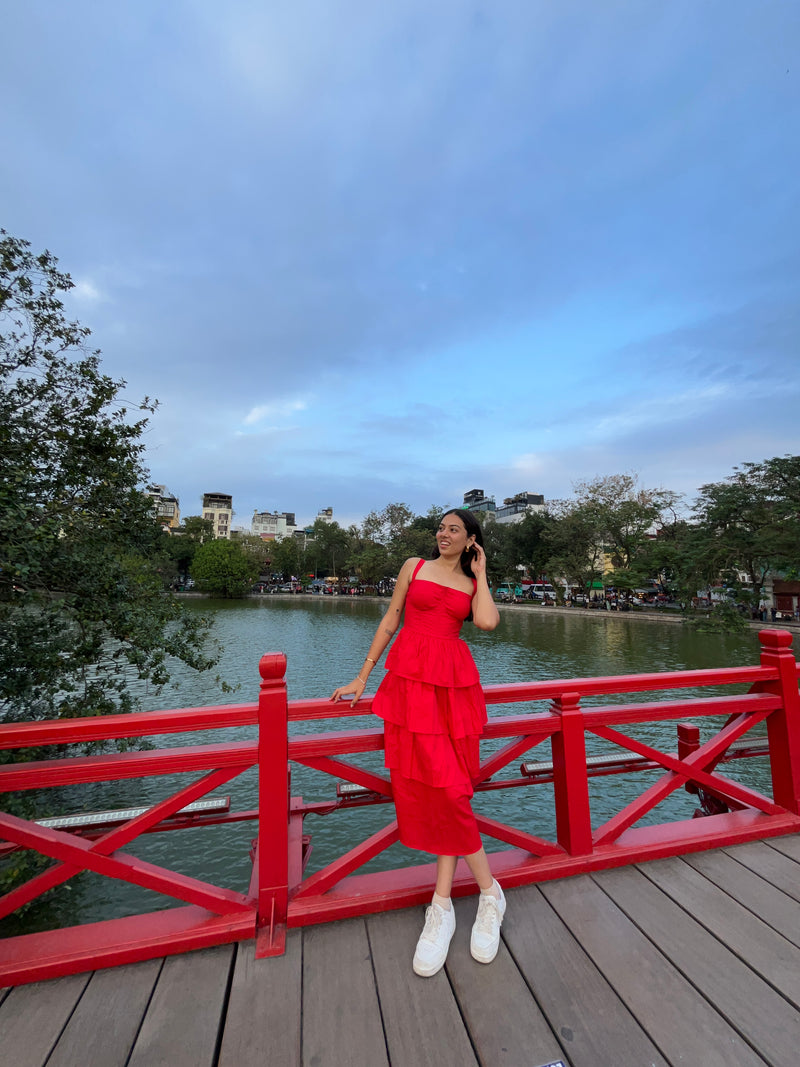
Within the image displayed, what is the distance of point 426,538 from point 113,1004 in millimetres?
39257

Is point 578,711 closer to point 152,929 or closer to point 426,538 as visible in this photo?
point 152,929

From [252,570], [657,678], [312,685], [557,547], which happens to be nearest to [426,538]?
[557,547]

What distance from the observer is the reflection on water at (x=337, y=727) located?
4.75m

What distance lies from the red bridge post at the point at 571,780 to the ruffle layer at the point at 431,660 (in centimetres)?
57

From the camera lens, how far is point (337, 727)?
1022 cm

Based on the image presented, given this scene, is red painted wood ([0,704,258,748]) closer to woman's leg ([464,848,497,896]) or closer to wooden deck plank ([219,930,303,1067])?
wooden deck plank ([219,930,303,1067])

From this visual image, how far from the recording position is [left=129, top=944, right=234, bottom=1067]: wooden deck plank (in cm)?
125

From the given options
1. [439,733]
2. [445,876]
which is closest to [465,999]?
[445,876]

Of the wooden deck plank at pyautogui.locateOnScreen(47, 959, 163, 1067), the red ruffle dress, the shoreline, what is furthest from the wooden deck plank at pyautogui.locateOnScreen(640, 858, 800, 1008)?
the shoreline

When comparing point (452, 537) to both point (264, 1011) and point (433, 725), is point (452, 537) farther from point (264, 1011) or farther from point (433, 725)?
point (264, 1011)

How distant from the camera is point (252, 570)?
42312 millimetres

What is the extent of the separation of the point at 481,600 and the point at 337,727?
367 inches

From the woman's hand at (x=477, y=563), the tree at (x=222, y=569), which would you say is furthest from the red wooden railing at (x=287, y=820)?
the tree at (x=222, y=569)

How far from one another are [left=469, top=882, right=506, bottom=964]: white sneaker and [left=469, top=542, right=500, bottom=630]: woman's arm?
0.88 m
